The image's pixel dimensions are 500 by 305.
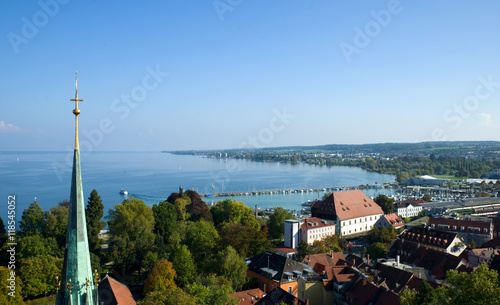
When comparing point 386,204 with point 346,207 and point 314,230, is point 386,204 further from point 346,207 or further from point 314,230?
point 314,230

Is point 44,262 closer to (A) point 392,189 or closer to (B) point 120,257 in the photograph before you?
(B) point 120,257

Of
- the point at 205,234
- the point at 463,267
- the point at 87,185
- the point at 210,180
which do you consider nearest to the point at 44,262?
the point at 205,234

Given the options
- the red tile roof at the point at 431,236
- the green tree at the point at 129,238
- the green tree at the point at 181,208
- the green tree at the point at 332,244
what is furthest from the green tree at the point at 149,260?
the red tile roof at the point at 431,236

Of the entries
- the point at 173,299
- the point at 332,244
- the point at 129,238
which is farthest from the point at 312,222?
the point at 173,299

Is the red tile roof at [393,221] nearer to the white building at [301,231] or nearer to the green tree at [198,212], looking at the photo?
the white building at [301,231]

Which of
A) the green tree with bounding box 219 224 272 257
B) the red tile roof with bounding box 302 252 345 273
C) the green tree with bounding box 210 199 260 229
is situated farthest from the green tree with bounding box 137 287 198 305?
the green tree with bounding box 210 199 260 229

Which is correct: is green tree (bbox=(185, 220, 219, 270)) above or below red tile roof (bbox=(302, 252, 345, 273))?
above

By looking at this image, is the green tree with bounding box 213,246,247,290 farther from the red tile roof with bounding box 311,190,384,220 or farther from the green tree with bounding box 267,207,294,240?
the red tile roof with bounding box 311,190,384,220
